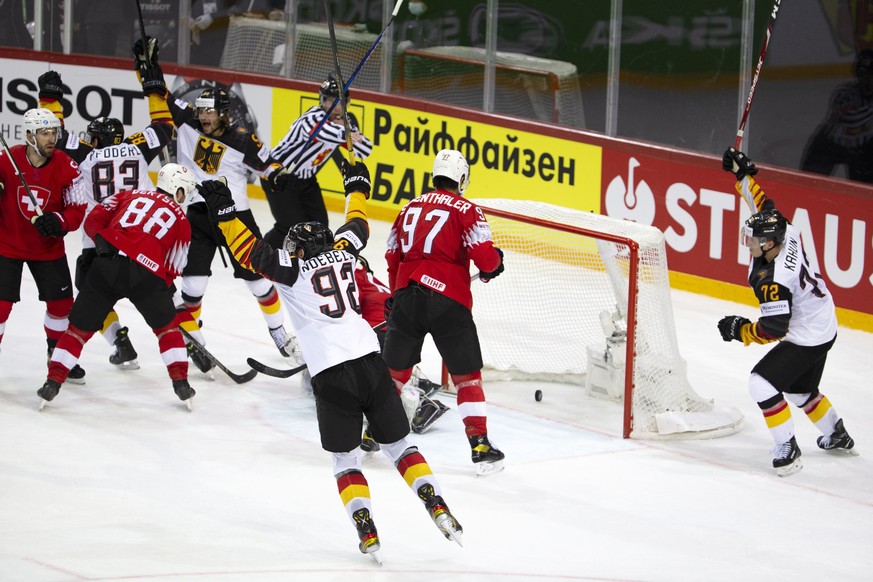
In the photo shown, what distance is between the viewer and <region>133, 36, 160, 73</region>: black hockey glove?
23.9 ft

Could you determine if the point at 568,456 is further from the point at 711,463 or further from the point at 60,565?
the point at 60,565

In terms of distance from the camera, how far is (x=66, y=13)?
11977 millimetres

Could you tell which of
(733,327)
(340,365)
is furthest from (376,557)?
(733,327)

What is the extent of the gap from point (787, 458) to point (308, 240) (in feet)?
7.97

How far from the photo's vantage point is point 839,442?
6.17 m

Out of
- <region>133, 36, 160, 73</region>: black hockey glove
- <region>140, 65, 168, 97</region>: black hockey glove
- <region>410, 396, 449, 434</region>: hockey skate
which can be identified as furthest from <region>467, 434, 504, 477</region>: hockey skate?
<region>133, 36, 160, 73</region>: black hockey glove

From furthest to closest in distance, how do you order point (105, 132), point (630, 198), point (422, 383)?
point (630, 198) → point (105, 132) → point (422, 383)

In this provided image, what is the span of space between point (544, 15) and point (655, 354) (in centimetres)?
458

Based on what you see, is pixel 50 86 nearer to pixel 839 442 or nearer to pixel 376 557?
pixel 376 557

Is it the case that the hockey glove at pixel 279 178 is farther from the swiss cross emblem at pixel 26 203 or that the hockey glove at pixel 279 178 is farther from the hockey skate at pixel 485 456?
the hockey skate at pixel 485 456

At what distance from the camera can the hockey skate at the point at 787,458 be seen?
5.88m

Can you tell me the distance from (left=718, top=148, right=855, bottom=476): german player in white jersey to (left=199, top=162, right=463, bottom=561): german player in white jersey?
174 cm

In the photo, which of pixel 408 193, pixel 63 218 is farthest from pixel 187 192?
pixel 408 193

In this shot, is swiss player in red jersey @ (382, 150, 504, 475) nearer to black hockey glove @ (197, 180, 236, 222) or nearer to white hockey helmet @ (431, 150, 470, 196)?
white hockey helmet @ (431, 150, 470, 196)
